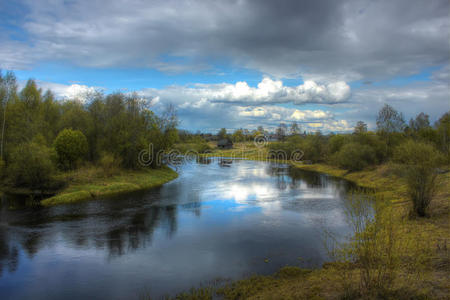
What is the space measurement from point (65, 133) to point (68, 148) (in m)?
2.06

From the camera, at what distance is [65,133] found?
34.9 m

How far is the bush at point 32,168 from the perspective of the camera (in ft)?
91.1

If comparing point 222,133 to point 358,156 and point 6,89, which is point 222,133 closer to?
point 358,156

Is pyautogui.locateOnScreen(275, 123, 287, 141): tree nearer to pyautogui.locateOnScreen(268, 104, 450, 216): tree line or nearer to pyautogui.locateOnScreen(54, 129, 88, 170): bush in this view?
pyautogui.locateOnScreen(268, 104, 450, 216): tree line

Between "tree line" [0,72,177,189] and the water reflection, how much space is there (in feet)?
17.1

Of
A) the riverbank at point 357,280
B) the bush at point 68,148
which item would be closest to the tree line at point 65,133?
the bush at point 68,148

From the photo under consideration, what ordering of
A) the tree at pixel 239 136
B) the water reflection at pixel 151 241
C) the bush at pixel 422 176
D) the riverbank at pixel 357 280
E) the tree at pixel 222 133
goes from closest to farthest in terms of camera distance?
1. the riverbank at pixel 357 280
2. the water reflection at pixel 151 241
3. the bush at pixel 422 176
4. the tree at pixel 239 136
5. the tree at pixel 222 133

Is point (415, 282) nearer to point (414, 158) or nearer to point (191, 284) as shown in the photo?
point (191, 284)

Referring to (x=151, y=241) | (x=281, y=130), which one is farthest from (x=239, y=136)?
(x=151, y=241)

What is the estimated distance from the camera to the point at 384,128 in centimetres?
5091

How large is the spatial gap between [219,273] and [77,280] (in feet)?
20.5

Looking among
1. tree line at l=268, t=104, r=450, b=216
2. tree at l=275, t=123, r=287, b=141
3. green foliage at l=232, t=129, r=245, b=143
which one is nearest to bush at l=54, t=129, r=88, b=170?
tree line at l=268, t=104, r=450, b=216

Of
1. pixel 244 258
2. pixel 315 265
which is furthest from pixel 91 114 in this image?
pixel 315 265

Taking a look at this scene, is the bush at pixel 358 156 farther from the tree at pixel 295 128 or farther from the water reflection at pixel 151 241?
the tree at pixel 295 128
